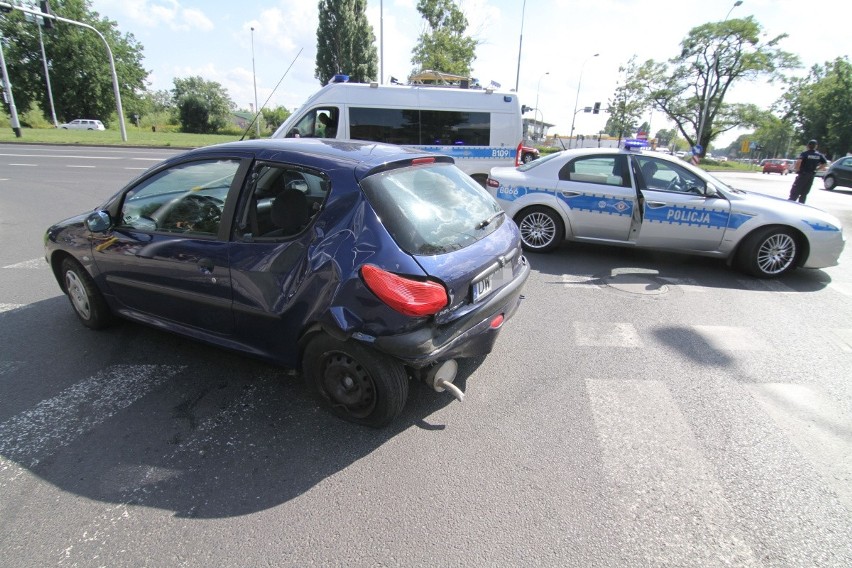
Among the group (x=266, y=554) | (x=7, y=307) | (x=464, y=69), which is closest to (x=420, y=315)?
(x=266, y=554)

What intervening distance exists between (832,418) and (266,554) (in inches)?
139

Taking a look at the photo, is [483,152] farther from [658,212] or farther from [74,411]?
[74,411]

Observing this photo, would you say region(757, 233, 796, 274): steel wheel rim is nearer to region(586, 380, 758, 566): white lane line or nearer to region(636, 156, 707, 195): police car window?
region(636, 156, 707, 195): police car window

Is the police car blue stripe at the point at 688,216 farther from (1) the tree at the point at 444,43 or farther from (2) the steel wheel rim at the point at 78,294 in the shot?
(1) the tree at the point at 444,43

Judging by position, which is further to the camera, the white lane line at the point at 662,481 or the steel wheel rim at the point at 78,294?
the steel wheel rim at the point at 78,294

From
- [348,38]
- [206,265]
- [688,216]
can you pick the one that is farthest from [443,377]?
[348,38]

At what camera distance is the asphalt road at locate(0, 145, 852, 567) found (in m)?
2.00

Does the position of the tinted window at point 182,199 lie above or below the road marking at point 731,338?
above

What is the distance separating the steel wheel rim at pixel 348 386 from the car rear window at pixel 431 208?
771mm

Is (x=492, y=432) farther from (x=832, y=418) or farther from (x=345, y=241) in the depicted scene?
(x=832, y=418)

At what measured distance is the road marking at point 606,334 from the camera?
12.8ft

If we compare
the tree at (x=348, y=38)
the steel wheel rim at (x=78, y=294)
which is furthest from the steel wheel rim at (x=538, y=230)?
the tree at (x=348, y=38)

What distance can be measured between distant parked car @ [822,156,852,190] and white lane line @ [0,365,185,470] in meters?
25.3

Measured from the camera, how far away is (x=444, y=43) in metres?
31.2
